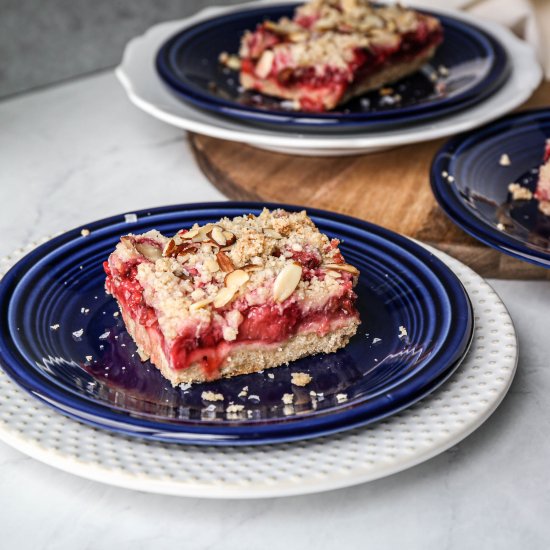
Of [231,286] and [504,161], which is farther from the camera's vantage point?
[504,161]

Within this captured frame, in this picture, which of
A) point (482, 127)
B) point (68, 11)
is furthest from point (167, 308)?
point (68, 11)

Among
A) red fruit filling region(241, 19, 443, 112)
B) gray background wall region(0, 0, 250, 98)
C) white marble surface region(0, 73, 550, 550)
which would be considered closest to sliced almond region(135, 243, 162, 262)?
white marble surface region(0, 73, 550, 550)

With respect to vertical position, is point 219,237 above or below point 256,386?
above

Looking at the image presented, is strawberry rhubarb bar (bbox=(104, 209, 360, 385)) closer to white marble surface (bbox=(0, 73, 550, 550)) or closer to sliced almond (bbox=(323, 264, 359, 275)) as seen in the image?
sliced almond (bbox=(323, 264, 359, 275))

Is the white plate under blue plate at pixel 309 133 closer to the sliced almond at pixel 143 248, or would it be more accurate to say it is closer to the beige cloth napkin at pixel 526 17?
the beige cloth napkin at pixel 526 17

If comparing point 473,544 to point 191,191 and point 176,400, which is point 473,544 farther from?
point 191,191

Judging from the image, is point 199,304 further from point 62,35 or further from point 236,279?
point 62,35

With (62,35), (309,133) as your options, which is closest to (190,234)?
(309,133)
